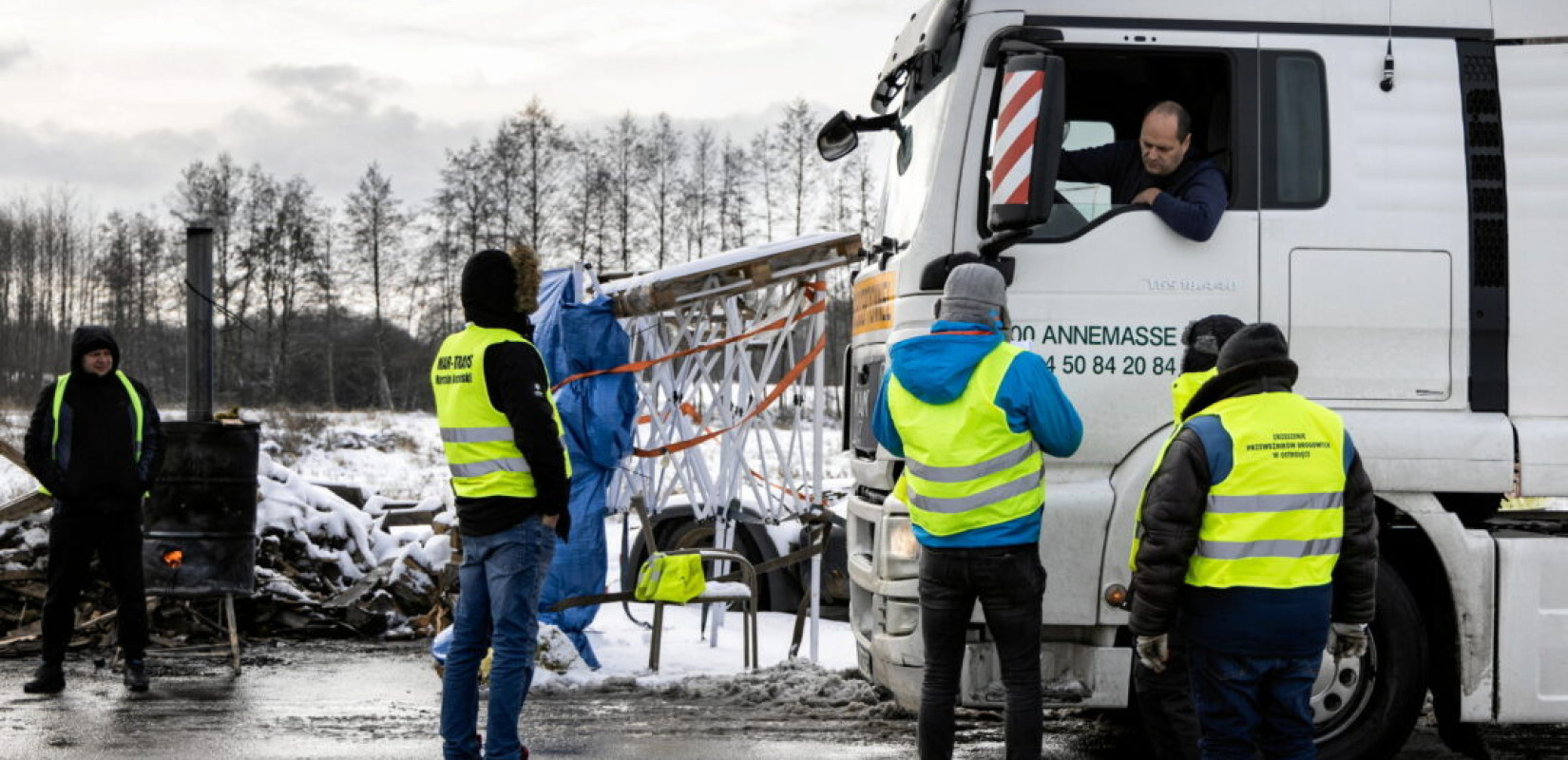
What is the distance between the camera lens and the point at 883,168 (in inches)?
252

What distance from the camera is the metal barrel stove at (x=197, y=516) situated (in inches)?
342

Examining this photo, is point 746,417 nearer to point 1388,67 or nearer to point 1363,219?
point 1363,219

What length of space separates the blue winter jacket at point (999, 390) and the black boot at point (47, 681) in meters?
5.30

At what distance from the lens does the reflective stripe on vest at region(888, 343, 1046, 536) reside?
4832mm

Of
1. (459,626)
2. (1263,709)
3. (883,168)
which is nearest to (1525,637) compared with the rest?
(1263,709)

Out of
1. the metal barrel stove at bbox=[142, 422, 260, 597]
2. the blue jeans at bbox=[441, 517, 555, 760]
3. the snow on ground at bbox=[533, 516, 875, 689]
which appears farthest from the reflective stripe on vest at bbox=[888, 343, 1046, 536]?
the metal barrel stove at bbox=[142, 422, 260, 597]

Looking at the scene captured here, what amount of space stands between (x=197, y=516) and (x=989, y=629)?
5.63 metres

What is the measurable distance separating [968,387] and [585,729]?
114 inches

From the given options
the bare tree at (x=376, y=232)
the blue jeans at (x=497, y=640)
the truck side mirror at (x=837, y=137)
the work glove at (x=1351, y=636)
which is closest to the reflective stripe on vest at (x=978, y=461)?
the work glove at (x=1351, y=636)

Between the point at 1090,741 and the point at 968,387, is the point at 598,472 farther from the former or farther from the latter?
the point at 968,387

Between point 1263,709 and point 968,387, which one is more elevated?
point 968,387

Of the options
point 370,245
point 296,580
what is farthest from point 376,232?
point 296,580

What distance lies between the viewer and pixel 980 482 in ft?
15.9

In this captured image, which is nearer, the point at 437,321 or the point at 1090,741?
the point at 1090,741
